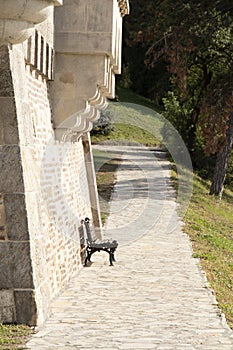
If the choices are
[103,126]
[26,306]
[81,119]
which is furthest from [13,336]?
[103,126]

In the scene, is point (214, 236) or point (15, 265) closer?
point (15, 265)

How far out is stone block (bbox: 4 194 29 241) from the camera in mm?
8219

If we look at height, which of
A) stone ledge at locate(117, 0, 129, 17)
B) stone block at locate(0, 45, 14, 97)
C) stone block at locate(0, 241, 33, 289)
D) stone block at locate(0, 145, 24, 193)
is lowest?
stone block at locate(0, 241, 33, 289)

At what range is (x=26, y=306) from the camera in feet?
26.9

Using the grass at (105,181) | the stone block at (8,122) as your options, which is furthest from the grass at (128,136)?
the stone block at (8,122)

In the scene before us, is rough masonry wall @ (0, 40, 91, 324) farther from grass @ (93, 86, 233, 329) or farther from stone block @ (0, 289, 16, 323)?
grass @ (93, 86, 233, 329)

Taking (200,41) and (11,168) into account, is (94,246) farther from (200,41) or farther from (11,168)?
(200,41)

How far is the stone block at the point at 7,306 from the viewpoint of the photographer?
8.20 meters

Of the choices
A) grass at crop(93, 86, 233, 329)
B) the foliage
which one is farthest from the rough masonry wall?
the foliage

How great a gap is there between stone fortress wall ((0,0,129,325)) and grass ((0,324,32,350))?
0.22m

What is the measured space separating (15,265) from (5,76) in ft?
6.66

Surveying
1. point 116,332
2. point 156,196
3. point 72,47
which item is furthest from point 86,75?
point 156,196

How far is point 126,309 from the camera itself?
9453mm

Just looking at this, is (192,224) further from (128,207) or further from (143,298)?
(143,298)
